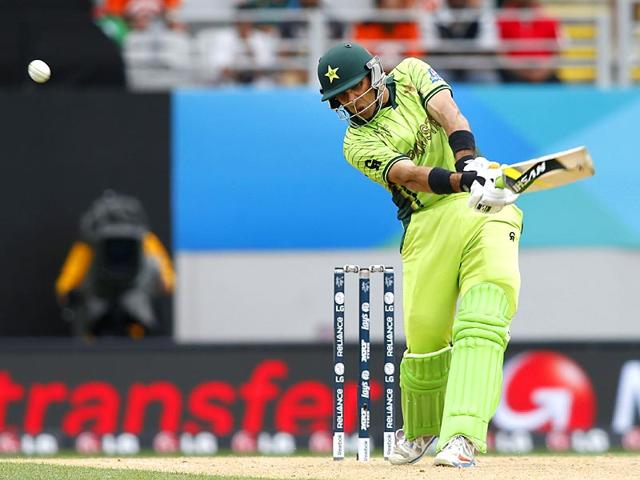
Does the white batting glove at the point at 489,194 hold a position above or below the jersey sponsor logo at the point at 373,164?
below

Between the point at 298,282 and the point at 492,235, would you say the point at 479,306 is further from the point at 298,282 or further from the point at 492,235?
the point at 298,282

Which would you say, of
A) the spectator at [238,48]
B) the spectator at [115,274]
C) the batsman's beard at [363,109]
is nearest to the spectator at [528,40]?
the spectator at [238,48]

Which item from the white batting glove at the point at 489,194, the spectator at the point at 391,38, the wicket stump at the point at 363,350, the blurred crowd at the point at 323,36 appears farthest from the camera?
the blurred crowd at the point at 323,36

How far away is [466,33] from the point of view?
13672mm

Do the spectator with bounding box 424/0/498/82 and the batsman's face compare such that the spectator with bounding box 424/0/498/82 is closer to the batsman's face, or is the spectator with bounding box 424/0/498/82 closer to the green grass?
the batsman's face

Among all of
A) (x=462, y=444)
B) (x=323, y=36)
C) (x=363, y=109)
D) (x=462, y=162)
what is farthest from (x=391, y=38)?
(x=462, y=444)

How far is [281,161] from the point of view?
13648 millimetres

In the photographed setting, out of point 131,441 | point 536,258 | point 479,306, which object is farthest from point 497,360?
point 536,258

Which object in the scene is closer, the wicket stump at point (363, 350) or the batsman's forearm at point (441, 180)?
the batsman's forearm at point (441, 180)

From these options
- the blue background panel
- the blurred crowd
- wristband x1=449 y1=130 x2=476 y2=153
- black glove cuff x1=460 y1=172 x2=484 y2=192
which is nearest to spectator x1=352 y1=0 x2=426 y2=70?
the blurred crowd

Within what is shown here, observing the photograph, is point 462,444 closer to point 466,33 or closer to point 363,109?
point 363,109

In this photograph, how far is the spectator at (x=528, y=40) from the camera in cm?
1364

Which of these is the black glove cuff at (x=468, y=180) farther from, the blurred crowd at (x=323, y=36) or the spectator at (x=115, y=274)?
the blurred crowd at (x=323, y=36)

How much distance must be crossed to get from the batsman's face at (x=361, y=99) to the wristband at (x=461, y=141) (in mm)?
436
